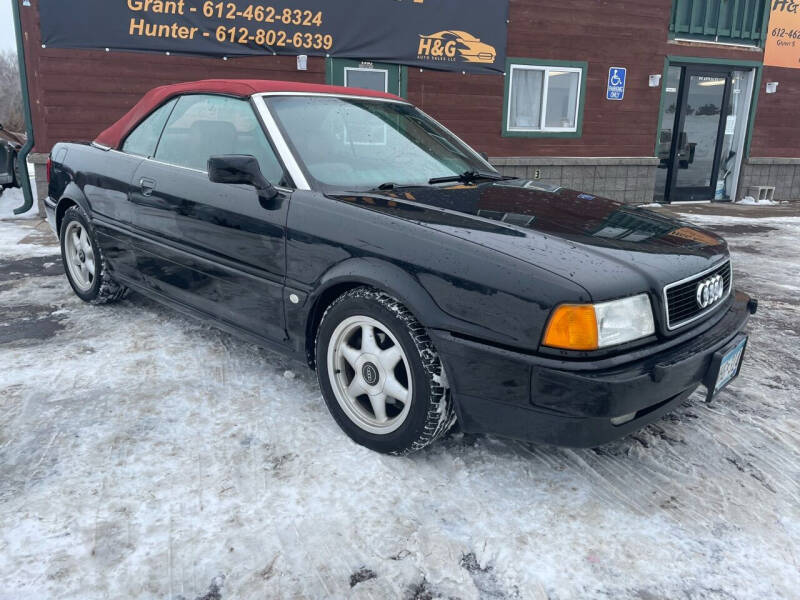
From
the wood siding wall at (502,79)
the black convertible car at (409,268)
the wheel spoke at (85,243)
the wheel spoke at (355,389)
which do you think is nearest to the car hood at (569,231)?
the black convertible car at (409,268)

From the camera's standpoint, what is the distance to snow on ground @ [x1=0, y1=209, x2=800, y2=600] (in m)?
1.93

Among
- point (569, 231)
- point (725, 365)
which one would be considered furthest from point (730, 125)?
point (569, 231)

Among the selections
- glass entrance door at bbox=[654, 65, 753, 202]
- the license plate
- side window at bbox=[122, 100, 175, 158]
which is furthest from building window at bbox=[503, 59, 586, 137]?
the license plate

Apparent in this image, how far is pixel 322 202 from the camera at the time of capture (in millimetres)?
2701

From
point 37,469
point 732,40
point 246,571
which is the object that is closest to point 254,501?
point 246,571

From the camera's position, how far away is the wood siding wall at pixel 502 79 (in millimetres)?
8320

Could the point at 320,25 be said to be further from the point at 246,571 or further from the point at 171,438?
the point at 246,571

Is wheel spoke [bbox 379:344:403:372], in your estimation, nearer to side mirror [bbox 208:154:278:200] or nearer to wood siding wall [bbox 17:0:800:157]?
side mirror [bbox 208:154:278:200]

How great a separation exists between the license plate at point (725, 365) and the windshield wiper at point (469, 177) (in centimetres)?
151

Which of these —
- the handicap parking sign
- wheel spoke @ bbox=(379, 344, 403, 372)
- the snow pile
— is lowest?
the snow pile

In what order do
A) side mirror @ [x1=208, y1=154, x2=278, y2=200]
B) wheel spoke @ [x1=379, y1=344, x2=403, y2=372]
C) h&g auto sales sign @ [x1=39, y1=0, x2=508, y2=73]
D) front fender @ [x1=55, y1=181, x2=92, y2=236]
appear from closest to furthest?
wheel spoke @ [x1=379, y1=344, x2=403, y2=372], side mirror @ [x1=208, y1=154, x2=278, y2=200], front fender @ [x1=55, y1=181, x2=92, y2=236], h&g auto sales sign @ [x1=39, y1=0, x2=508, y2=73]

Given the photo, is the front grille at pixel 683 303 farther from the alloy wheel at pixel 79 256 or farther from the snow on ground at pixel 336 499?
the alloy wheel at pixel 79 256

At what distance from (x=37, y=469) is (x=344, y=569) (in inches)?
53.3

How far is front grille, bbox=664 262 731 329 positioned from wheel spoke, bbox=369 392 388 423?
115 cm
